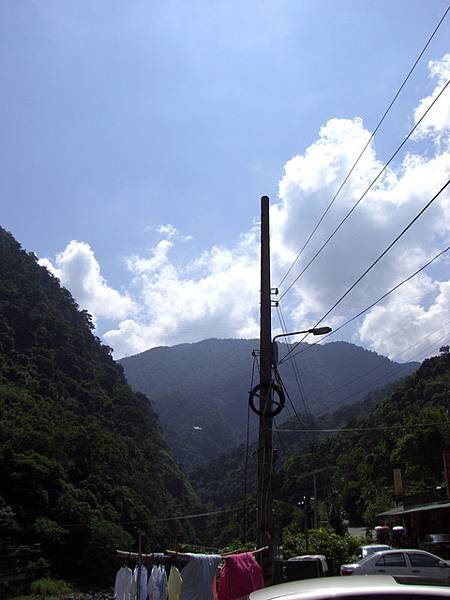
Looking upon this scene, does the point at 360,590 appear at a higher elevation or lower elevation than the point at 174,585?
higher

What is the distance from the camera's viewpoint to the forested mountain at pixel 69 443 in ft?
200

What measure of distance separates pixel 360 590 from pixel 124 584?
9.11 meters

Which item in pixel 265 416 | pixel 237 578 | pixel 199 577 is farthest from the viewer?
pixel 265 416

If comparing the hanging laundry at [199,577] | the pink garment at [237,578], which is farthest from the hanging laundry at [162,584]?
the pink garment at [237,578]

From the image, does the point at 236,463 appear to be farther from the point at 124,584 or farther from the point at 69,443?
the point at 124,584

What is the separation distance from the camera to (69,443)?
238 feet

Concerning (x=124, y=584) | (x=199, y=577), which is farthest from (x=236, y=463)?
(x=199, y=577)

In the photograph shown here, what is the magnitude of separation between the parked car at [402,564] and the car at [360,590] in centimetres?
1273

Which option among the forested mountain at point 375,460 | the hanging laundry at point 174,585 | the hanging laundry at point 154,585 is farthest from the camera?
the forested mountain at point 375,460

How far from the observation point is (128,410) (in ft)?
344

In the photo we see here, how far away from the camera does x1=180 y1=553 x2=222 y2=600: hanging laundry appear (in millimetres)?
8969

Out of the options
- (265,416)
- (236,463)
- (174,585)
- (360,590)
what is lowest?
(174,585)

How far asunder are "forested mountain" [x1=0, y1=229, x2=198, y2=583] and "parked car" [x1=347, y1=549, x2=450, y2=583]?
4800 cm

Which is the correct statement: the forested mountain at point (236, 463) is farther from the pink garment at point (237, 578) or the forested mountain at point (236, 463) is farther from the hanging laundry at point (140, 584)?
the pink garment at point (237, 578)
